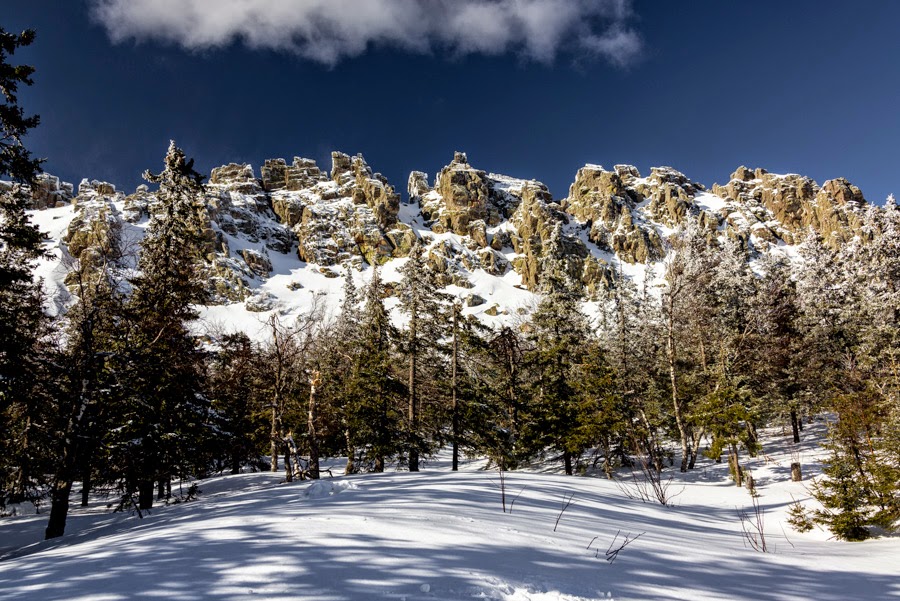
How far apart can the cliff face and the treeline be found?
362 ft

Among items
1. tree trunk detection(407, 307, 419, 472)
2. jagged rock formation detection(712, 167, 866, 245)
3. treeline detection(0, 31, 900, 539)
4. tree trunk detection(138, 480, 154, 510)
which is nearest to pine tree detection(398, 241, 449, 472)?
tree trunk detection(407, 307, 419, 472)

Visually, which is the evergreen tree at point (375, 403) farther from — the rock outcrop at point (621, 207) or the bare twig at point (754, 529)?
the rock outcrop at point (621, 207)

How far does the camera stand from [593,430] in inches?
781

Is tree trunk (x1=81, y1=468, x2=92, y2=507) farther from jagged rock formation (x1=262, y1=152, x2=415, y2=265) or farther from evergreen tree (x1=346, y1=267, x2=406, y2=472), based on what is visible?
jagged rock formation (x1=262, y1=152, x2=415, y2=265)

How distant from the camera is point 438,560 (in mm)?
3951

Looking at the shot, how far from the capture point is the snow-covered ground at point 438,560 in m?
3.35

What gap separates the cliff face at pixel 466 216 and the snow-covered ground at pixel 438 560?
423ft

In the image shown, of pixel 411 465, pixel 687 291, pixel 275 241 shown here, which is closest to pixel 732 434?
pixel 687 291

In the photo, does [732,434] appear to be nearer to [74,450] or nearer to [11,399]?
[74,450]

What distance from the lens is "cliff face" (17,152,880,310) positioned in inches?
5704

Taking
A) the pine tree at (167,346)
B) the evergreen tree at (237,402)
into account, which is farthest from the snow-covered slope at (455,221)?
the pine tree at (167,346)

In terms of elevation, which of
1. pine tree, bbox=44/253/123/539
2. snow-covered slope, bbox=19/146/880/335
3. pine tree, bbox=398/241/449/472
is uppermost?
snow-covered slope, bbox=19/146/880/335

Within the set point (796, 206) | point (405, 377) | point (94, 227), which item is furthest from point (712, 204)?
point (94, 227)

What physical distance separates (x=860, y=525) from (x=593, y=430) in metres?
11.2
